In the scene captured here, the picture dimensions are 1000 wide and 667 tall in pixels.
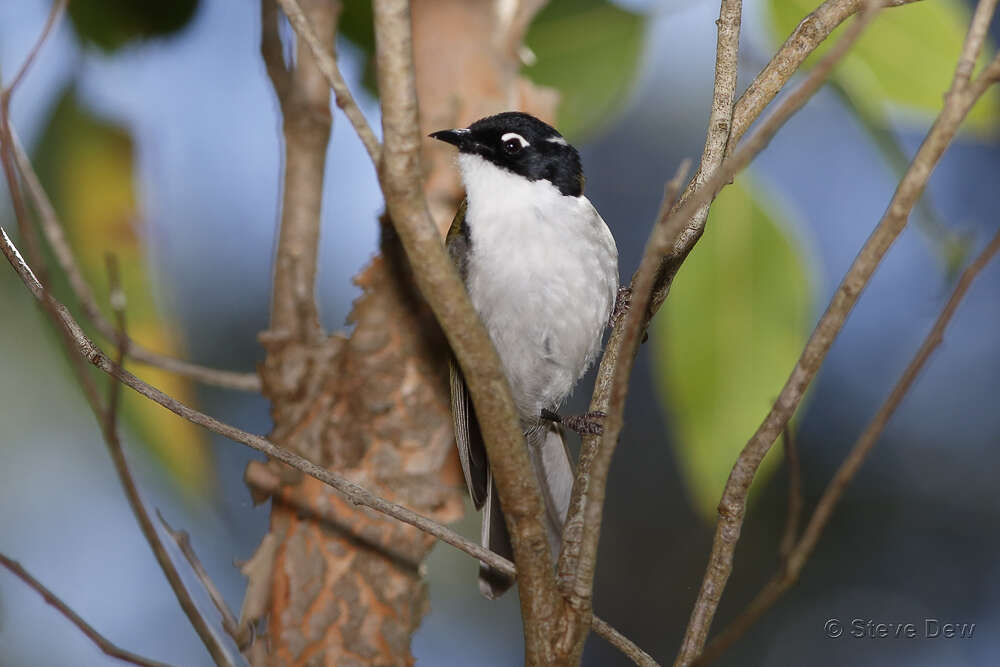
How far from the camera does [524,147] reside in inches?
69.7

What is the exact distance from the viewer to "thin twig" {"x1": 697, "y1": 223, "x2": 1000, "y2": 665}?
724 mm

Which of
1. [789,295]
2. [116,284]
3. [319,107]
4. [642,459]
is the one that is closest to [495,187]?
[319,107]

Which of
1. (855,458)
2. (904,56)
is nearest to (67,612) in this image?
(855,458)

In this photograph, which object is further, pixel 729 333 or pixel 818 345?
pixel 729 333

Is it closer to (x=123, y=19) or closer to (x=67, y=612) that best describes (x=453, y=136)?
(x=123, y=19)

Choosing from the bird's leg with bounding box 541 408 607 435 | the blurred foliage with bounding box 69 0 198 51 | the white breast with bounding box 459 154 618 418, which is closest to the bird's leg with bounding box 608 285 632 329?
the white breast with bounding box 459 154 618 418

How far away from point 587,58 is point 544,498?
0.72 metres

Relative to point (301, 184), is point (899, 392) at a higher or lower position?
lower

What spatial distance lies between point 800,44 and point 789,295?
1.29 feet

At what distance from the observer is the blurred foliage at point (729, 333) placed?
1357 mm

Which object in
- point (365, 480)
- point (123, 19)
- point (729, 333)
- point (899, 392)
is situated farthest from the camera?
point (123, 19)

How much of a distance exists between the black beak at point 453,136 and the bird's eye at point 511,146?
0.11 metres

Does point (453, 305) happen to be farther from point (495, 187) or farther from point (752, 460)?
point (495, 187)

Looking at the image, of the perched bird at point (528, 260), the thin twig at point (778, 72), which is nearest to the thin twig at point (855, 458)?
the thin twig at point (778, 72)
